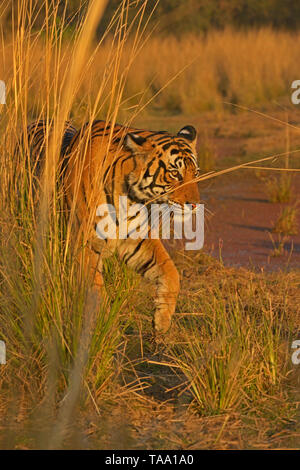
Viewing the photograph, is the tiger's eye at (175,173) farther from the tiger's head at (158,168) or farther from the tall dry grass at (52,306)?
the tall dry grass at (52,306)

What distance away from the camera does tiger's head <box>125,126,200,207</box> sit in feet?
13.8

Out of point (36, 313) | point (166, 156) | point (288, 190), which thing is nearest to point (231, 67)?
point (288, 190)

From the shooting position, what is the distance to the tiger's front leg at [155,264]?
14.2ft

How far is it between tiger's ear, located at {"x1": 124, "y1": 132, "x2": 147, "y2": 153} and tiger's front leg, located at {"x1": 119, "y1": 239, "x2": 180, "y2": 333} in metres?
0.45

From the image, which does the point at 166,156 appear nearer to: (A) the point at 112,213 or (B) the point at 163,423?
(A) the point at 112,213

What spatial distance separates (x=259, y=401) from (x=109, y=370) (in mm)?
603

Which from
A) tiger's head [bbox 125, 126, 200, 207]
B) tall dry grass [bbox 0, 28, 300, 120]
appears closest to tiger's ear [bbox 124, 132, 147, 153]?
tiger's head [bbox 125, 126, 200, 207]

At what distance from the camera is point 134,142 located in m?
4.20

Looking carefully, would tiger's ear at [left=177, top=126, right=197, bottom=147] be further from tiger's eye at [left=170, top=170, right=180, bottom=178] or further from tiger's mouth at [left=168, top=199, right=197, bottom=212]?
tiger's mouth at [left=168, top=199, right=197, bottom=212]

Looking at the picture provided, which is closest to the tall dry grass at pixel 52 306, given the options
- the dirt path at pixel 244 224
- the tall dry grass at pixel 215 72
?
the dirt path at pixel 244 224

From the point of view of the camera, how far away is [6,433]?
3.26 meters

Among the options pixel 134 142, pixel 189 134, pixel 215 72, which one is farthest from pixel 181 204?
pixel 215 72

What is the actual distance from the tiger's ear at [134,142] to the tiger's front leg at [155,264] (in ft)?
1.47

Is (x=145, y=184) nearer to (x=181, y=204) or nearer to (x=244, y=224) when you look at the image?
(x=181, y=204)
